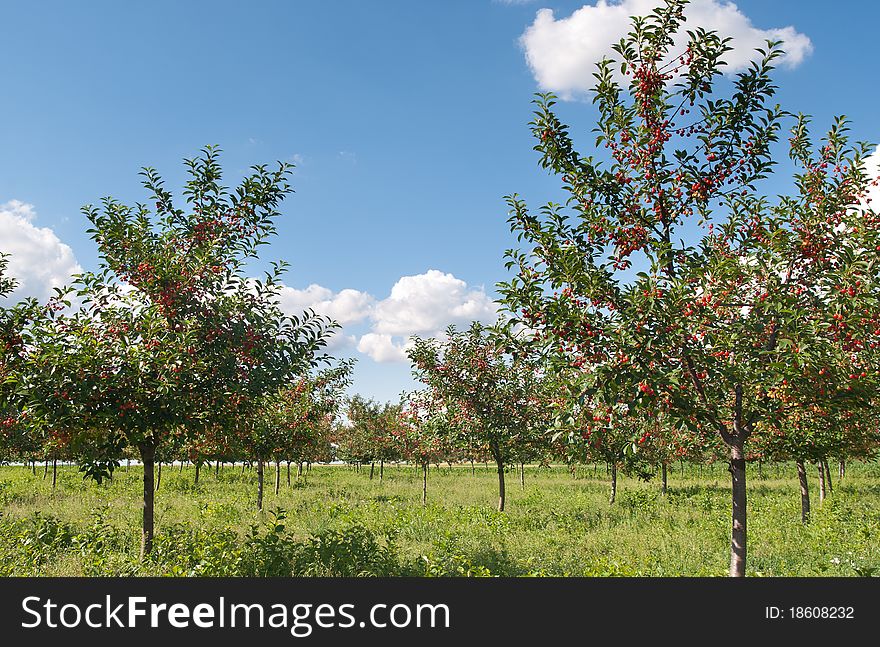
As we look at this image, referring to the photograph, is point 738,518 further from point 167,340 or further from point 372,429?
point 372,429

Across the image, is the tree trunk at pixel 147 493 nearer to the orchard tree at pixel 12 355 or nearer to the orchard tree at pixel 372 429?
the orchard tree at pixel 12 355

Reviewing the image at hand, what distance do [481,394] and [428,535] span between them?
22.0 ft

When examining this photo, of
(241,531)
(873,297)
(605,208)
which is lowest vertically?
(241,531)

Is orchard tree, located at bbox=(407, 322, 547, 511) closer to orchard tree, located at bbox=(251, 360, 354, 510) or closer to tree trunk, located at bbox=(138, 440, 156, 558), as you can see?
orchard tree, located at bbox=(251, 360, 354, 510)

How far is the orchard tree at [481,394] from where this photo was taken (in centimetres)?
1941

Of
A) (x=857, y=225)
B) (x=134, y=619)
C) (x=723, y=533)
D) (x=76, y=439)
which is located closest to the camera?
(x=134, y=619)

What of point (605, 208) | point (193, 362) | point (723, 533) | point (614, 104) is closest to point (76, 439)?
point (193, 362)

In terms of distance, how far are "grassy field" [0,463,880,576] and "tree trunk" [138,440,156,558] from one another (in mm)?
261

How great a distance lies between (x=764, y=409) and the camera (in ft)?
23.7

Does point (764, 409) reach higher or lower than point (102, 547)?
higher

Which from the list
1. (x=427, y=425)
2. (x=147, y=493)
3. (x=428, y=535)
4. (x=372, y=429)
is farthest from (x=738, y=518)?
(x=372, y=429)

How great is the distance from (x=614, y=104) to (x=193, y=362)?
7.72 m

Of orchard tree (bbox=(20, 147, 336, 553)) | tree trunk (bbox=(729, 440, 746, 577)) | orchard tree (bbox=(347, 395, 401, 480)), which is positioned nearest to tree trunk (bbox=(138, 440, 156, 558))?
orchard tree (bbox=(20, 147, 336, 553))

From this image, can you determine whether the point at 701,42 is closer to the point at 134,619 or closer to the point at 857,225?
the point at 857,225
